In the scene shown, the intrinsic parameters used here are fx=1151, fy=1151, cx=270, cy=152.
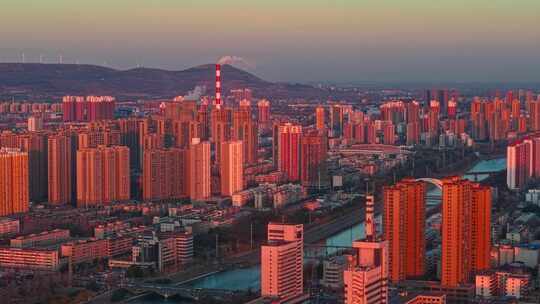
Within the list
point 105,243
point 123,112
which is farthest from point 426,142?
point 105,243

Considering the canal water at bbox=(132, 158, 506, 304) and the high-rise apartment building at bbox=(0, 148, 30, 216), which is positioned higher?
the high-rise apartment building at bbox=(0, 148, 30, 216)

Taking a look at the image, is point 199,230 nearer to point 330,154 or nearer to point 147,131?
point 147,131

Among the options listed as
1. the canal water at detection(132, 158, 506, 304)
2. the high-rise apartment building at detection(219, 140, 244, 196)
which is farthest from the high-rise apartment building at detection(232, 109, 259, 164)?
the canal water at detection(132, 158, 506, 304)

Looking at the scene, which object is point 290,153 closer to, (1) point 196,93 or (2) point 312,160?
(2) point 312,160

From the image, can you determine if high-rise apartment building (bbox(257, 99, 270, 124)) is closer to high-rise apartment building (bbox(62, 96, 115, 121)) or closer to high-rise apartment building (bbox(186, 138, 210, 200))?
high-rise apartment building (bbox(62, 96, 115, 121))

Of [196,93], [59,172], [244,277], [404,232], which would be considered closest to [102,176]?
[59,172]

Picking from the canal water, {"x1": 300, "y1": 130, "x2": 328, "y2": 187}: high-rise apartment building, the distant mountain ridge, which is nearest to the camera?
the canal water
